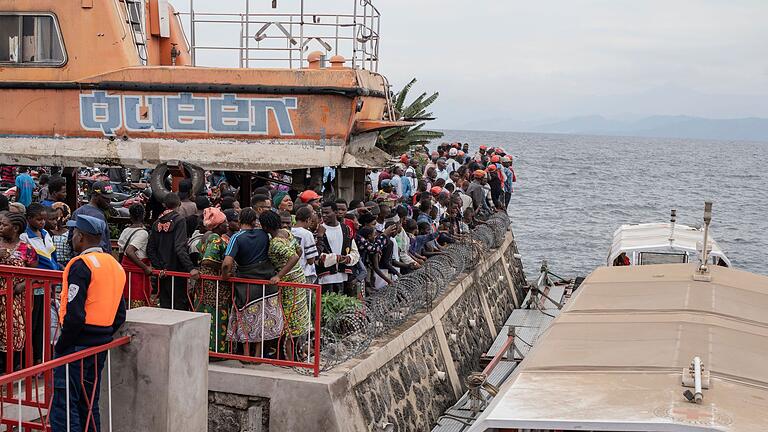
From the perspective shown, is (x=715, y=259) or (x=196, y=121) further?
(x=715, y=259)

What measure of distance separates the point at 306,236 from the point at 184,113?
366cm

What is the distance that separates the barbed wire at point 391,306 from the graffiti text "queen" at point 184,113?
8.63 feet

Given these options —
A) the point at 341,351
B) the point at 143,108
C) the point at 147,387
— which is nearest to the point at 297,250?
the point at 341,351

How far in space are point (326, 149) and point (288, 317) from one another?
401cm

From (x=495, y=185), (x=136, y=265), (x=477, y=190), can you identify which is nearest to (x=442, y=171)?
(x=477, y=190)

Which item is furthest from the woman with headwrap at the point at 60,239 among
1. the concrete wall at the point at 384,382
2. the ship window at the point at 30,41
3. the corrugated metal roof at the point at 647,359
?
the corrugated metal roof at the point at 647,359

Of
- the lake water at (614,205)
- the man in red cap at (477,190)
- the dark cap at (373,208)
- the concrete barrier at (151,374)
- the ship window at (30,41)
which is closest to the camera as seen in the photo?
the concrete barrier at (151,374)

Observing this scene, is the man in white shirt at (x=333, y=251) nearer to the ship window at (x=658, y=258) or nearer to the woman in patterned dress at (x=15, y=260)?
the woman in patterned dress at (x=15, y=260)

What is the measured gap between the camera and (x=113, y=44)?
43.3ft

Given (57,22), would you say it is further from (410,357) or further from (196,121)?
(410,357)

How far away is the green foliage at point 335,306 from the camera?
426 inches

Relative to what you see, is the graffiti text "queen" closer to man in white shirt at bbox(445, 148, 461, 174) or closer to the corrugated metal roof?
the corrugated metal roof

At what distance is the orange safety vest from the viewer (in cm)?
666

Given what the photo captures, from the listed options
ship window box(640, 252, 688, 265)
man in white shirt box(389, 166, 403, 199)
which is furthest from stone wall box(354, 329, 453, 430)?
man in white shirt box(389, 166, 403, 199)
